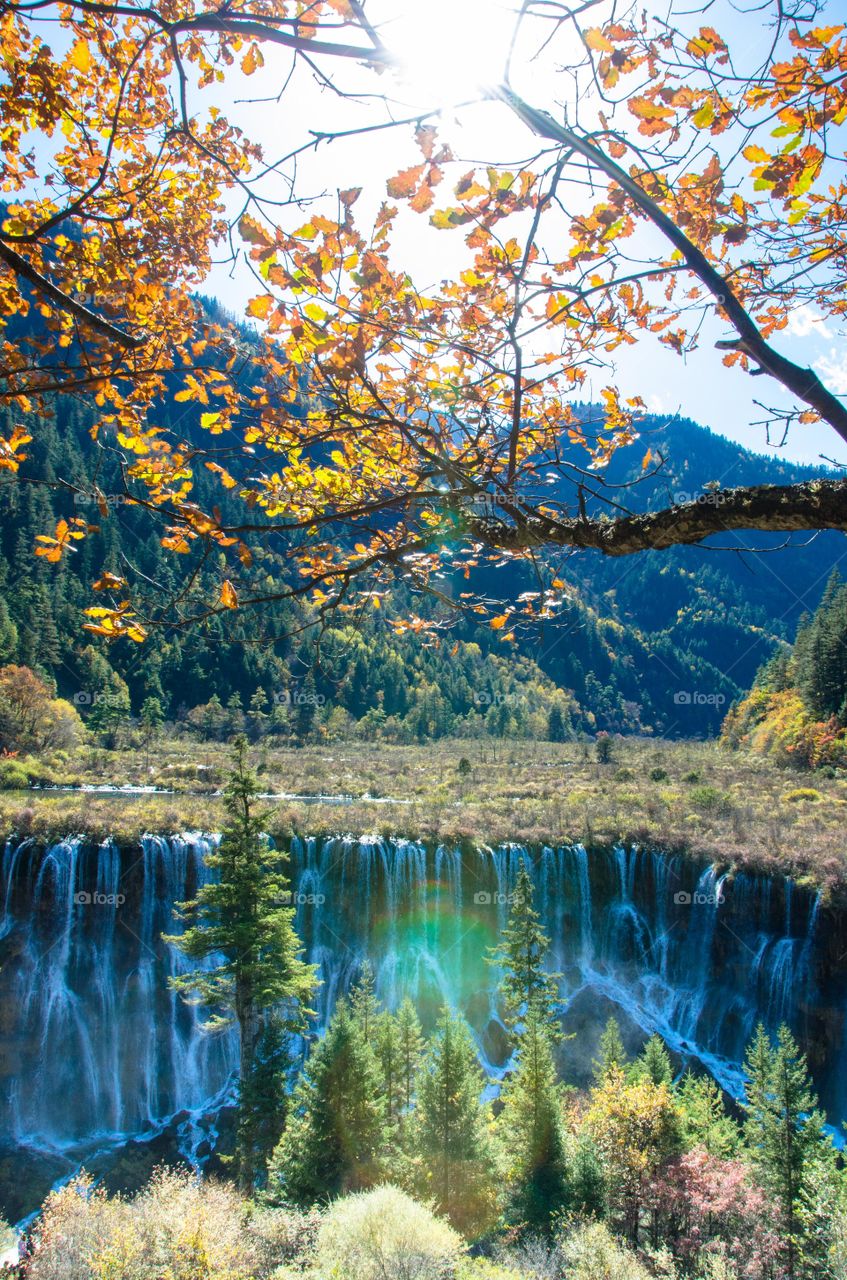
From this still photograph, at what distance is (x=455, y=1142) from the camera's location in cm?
1433

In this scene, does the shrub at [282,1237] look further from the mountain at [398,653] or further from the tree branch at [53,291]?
the tree branch at [53,291]

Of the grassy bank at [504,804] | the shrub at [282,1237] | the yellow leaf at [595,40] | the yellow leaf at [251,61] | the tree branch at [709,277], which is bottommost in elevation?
the shrub at [282,1237]

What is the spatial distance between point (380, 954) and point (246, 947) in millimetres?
8354

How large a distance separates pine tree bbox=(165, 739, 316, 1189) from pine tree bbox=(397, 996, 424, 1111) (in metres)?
2.60

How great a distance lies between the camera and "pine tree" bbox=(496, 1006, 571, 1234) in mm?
13797

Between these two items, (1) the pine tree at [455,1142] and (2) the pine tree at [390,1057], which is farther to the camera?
(2) the pine tree at [390,1057]

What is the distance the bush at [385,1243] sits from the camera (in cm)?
1022

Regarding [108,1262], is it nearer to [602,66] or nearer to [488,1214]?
[488,1214]
